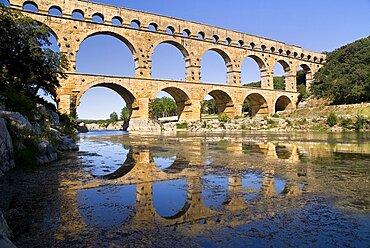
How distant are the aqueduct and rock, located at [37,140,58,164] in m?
22.8

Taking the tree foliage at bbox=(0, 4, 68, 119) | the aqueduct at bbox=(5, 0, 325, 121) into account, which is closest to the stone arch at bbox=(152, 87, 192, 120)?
the aqueduct at bbox=(5, 0, 325, 121)

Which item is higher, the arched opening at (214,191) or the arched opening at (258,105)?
the arched opening at (258,105)

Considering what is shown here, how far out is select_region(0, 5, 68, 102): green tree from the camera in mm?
13680

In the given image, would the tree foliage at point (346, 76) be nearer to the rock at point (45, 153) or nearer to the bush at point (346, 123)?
the bush at point (346, 123)

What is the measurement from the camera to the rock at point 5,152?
5055mm

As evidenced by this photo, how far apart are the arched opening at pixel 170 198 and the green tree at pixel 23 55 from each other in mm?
10936

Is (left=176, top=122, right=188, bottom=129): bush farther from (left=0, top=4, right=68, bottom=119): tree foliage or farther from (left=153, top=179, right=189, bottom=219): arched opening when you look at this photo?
(left=153, top=179, right=189, bottom=219): arched opening

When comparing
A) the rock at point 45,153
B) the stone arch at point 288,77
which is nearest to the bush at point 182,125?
the stone arch at point 288,77

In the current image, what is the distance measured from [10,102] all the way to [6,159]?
3617 mm

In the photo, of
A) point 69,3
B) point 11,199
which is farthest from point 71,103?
point 11,199

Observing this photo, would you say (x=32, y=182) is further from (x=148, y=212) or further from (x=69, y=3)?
(x=69, y=3)

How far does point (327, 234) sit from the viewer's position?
8.18ft

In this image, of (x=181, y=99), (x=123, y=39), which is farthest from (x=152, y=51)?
(x=181, y=99)

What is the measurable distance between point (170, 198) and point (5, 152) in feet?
10.9
